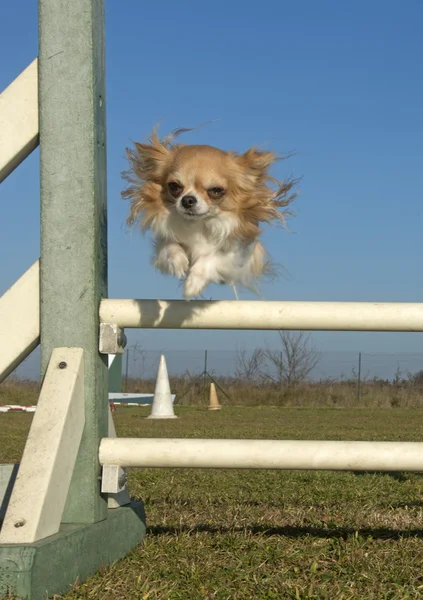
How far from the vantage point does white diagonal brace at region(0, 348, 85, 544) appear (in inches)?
85.9

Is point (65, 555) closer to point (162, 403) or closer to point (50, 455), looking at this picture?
point (50, 455)

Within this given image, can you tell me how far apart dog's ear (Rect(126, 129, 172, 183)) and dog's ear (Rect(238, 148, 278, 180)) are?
368 millimetres

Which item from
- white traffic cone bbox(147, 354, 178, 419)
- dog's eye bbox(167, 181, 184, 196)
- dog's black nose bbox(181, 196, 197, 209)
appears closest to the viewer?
→ dog's black nose bbox(181, 196, 197, 209)

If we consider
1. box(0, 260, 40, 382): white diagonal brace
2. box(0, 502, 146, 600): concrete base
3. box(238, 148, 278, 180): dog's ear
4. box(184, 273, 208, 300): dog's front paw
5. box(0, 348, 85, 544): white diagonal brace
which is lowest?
box(0, 502, 146, 600): concrete base

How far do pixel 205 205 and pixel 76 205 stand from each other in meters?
1.04

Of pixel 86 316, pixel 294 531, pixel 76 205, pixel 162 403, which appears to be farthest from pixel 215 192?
pixel 162 403

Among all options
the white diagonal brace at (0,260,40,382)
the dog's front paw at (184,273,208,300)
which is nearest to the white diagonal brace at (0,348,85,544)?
the white diagonal brace at (0,260,40,382)

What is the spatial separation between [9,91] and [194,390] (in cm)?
1982

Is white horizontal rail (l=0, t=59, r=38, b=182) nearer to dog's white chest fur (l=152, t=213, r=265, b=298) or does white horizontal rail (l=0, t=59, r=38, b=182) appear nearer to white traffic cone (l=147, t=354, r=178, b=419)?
dog's white chest fur (l=152, t=213, r=265, b=298)

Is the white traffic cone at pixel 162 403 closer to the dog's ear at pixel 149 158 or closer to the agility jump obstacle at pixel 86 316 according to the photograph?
the dog's ear at pixel 149 158

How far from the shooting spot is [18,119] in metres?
2.68

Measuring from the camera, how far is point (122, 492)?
291cm

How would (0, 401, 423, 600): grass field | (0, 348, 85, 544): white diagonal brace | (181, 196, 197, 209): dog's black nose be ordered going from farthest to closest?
(181, 196, 197, 209): dog's black nose
(0, 401, 423, 600): grass field
(0, 348, 85, 544): white diagonal brace

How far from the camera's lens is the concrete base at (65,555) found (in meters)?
2.02
